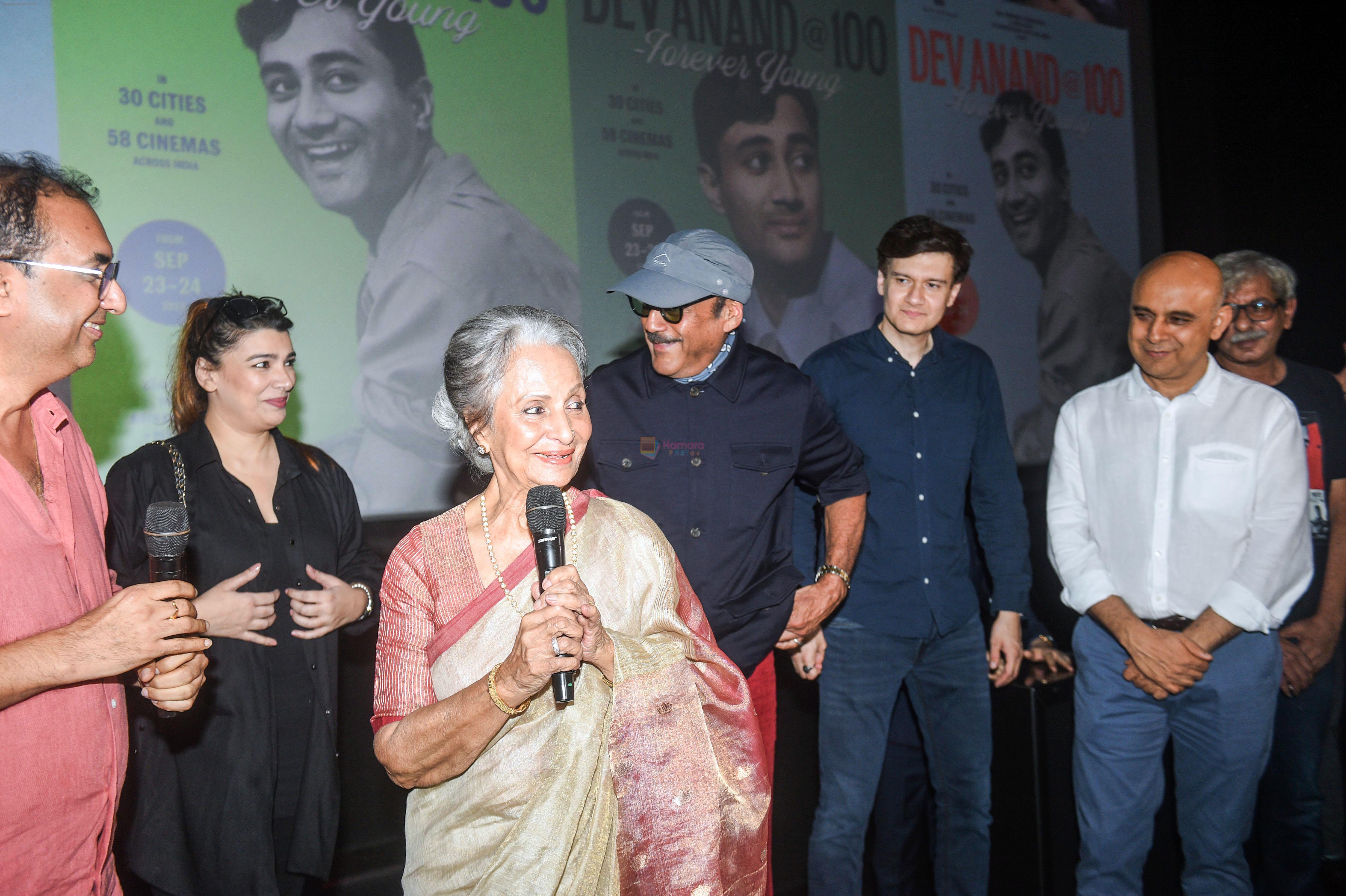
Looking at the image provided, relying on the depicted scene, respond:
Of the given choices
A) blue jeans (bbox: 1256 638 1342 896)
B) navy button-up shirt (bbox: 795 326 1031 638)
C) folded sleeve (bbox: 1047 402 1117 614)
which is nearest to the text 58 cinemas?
navy button-up shirt (bbox: 795 326 1031 638)

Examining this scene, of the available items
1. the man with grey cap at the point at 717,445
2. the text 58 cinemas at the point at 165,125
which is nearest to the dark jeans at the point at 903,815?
the man with grey cap at the point at 717,445

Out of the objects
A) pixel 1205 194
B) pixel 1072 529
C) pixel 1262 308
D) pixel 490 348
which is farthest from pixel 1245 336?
pixel 490 348

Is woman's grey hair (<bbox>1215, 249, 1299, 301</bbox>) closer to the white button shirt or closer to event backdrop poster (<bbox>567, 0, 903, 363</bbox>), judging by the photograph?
the white button shirt

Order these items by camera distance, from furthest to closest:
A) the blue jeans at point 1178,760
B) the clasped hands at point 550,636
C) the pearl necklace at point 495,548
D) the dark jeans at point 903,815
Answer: the dark jeans at point 903,815 < the blue jeans at point 1178,760 < the pearl necklace at point 495,548 < the clasped hands at point 550,636

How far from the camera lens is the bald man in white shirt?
2.39 metres

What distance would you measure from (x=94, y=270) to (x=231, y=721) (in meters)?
1.12

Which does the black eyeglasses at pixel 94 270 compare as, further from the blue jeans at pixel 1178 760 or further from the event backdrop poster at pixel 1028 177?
the event backdrop poster at pixel 1028 177

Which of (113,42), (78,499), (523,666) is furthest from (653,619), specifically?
(113,42)

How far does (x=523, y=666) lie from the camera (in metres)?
1.34

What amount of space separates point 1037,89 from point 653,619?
4.27m

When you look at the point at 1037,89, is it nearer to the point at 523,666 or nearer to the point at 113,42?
the point at 113,42

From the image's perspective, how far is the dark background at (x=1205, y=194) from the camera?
3.11 metres

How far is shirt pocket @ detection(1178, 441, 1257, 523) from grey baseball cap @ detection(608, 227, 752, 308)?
1265mm

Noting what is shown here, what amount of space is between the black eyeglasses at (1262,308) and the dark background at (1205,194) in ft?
4.49
